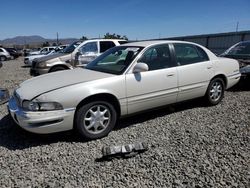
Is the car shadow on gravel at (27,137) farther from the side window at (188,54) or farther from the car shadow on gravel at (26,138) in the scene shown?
the side window at (188,54)

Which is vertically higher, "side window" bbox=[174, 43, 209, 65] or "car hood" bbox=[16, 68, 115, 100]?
"side window" bbox=[174, 43, 209, 65]

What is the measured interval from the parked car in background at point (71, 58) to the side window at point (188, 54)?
4.74 meters

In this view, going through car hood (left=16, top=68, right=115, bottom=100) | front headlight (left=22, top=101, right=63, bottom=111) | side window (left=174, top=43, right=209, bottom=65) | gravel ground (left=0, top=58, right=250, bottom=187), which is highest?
side window (left=174, top=43, right=209, bottom=65)

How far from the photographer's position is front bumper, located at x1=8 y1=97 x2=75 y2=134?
344cm

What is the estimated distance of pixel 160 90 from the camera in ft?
14.6

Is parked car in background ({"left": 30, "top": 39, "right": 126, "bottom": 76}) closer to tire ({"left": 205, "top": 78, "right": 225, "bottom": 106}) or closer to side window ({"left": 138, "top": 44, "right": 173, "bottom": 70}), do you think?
side window ({"left": 138, "top": 44, "right": 173, "bottom": 70})

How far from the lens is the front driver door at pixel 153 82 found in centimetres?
413

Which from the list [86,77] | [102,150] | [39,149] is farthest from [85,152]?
[86,77]

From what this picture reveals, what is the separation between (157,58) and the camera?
180 inches

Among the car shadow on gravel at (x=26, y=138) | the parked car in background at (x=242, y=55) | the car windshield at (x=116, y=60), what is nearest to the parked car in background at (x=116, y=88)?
the car windshield at (x=116, y=60)

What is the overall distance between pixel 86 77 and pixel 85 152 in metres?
1.23

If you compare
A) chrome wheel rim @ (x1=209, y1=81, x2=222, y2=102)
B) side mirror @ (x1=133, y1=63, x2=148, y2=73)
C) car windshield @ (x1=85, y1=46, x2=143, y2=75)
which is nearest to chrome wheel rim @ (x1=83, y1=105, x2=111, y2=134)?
car windshield @ (x1=85, y1=46, x2=143, y2=75)

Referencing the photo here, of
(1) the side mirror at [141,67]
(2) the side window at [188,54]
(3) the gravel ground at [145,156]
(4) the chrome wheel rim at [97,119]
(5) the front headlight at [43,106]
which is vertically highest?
(2) the side window at [188,54]

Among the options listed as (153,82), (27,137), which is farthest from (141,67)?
(27,137)
